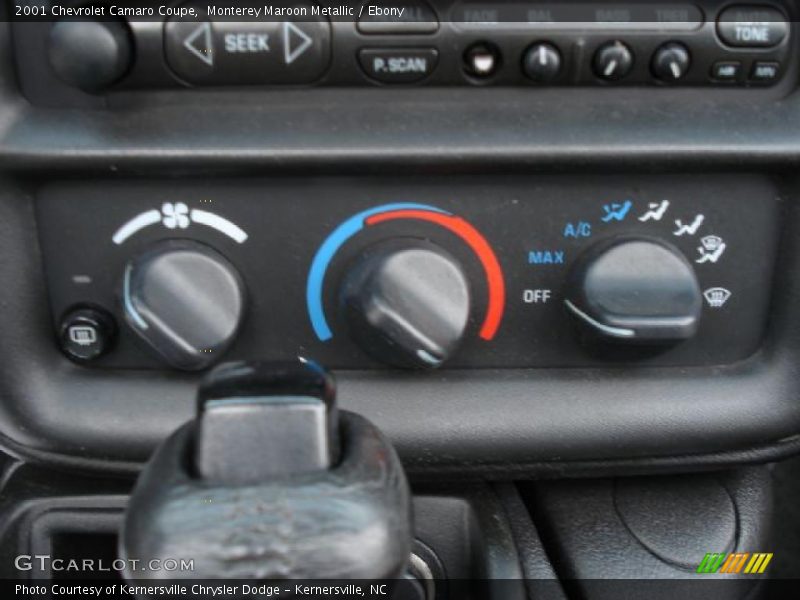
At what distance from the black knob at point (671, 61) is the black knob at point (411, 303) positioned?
0.17 metres

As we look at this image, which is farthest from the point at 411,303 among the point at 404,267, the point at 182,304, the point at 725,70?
the point at 725,70

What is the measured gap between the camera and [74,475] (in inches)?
23.9

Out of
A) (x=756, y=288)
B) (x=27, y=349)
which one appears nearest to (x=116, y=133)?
(x=27, y=349)

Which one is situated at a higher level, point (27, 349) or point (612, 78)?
point (612, 78)

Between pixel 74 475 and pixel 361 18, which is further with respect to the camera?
pixel 74 475

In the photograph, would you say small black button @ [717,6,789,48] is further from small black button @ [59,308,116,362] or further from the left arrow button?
small black button @ [59,308,116,362]

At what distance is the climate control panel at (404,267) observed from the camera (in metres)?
0.52

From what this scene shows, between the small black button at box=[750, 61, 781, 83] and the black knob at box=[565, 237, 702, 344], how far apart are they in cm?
12

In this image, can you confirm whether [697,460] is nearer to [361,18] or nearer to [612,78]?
[612,78]

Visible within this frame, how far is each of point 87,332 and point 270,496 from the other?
27 cm

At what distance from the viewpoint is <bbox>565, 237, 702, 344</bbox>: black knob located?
20.6 inches

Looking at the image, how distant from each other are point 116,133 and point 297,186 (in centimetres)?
11

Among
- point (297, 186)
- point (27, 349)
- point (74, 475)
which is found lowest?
point (74, 475)

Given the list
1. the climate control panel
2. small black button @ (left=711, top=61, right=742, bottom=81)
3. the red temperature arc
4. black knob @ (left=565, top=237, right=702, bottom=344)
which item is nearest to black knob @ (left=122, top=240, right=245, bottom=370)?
the climate control panel
